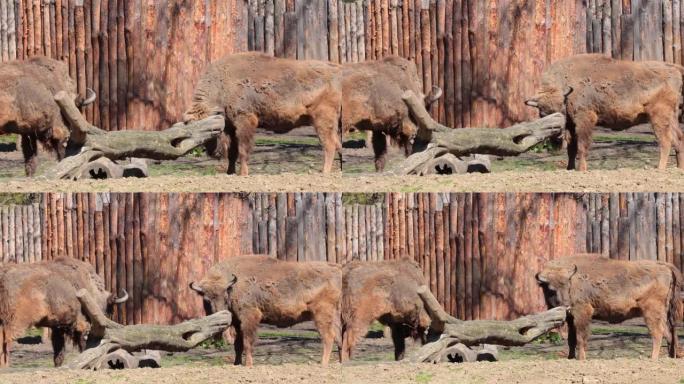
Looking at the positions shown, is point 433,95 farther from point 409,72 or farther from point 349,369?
point 349,369

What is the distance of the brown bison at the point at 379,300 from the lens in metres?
16.8

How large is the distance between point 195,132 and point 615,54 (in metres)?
5.29

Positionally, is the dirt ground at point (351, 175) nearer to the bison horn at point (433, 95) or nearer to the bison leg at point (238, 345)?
the bison horn at point (433, 95)

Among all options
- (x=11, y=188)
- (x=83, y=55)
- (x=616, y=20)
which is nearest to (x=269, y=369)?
(x=11, y=188)

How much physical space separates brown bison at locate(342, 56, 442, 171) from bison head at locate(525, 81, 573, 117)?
1.67 meters

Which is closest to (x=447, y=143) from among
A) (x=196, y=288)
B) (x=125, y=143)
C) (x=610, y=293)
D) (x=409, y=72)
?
(x=409, y=72)

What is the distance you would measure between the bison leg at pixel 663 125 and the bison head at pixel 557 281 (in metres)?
1.78

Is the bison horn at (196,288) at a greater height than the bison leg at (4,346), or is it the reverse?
the bison horn at (196,288)

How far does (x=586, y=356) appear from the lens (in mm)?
17781

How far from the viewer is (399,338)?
1717cm

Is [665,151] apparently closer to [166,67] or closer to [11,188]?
[166,67]

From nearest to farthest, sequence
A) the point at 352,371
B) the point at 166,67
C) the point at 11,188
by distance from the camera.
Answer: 1. the point at 352,371
2. the point at 11,188
3. the point at 166,67

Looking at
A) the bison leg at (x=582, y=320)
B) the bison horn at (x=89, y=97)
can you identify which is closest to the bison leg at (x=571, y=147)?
the bison leg at (x=582, y=320)

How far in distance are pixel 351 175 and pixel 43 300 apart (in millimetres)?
3326
